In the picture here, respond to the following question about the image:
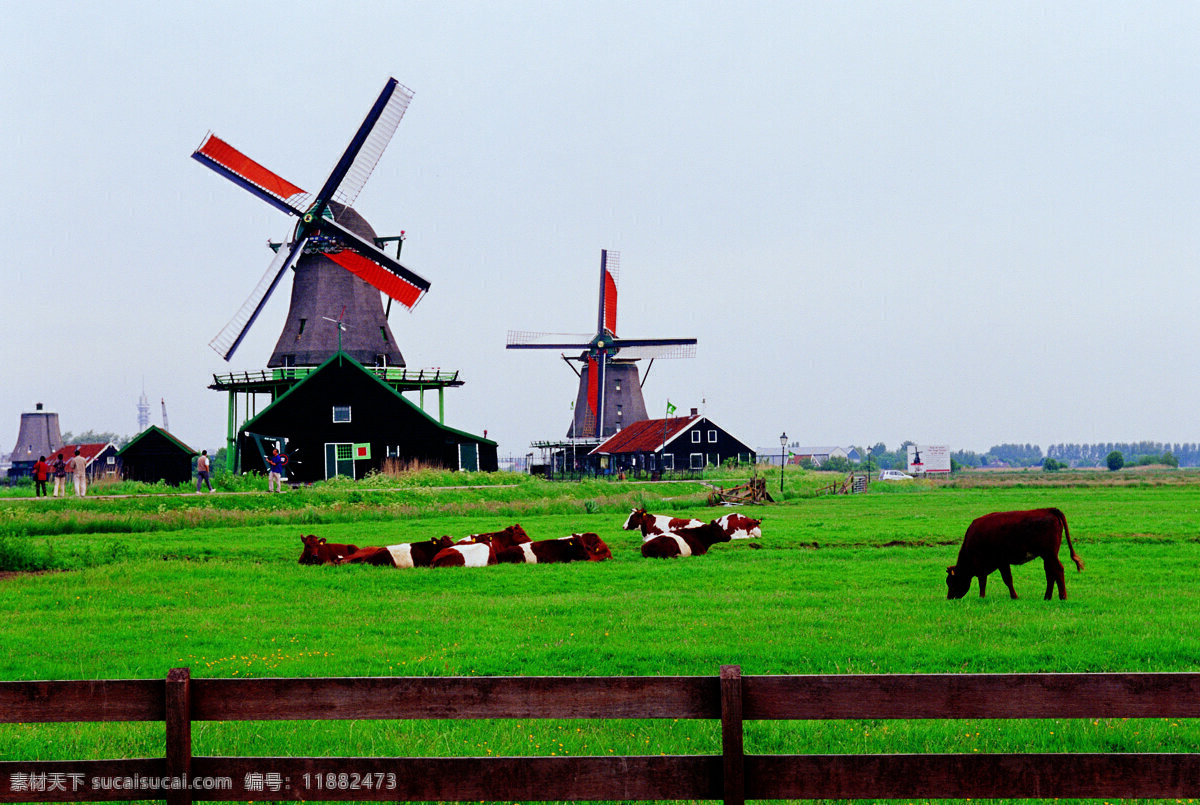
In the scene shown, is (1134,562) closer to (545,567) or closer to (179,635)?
(545,567)

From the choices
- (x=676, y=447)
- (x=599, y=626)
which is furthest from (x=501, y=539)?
(x=676, y=447)

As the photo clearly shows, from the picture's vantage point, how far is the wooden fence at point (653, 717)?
490cm

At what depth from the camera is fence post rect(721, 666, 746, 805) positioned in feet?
15.9

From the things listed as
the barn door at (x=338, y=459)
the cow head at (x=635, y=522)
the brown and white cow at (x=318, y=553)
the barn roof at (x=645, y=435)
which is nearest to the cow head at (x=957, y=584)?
the brown and white cow at (x=318, y=553)

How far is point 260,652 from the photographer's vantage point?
10992 millimetres

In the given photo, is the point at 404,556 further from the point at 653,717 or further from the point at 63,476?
the point at 63,476

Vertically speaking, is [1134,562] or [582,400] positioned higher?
[582,400]

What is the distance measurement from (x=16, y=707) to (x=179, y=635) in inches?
297

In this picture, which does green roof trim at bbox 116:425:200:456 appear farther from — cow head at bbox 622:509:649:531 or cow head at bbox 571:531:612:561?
cow head at bbox 571:531:612:561

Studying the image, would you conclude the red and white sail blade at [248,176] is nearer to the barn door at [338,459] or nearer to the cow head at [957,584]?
the barn door at [338,459]

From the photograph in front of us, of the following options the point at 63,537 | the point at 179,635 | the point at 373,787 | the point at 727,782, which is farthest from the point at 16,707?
the point at 63,537

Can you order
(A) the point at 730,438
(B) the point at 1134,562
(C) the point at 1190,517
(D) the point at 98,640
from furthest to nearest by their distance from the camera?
(A) the point at 730,438
(C) the point at 1190,517
(B) the point at 1134,562
(D) the point at 98,640

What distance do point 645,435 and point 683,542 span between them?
56274mm

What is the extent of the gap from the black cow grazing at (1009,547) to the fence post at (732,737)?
9.98 m
